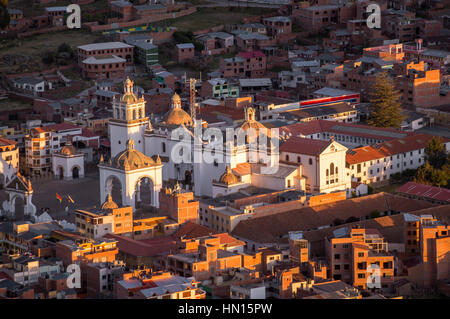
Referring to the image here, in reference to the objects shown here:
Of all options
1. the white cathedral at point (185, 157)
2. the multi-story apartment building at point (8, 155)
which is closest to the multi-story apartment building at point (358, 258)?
the white cathedral at point (185, 157)

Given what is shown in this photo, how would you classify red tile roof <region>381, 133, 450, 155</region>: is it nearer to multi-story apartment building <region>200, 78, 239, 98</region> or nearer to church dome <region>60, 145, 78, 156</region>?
church dome <region>60, 145, 78, 156</region>

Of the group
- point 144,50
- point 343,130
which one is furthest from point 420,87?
point 144,50

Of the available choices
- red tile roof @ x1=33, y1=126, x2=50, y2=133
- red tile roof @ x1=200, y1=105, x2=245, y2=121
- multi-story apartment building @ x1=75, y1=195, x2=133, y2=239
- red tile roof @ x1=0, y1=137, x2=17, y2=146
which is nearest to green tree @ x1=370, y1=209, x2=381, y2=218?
multi-story apartment building @ x1=75, y1=195, x2=133, y2=239

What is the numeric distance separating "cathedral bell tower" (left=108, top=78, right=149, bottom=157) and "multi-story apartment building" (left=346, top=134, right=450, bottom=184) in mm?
9786

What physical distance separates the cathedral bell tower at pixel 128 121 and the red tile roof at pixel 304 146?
7.28m

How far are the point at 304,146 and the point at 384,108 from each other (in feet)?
42.1

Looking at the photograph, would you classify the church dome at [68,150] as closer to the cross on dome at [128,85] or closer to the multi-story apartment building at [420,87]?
the cross on dome at [128,85]

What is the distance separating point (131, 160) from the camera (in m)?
66.9

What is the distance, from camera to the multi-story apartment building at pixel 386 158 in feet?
233

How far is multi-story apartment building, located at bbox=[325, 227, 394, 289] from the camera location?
5650 cm

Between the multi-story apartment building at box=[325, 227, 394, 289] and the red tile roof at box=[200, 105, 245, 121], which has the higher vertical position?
the red tile roof at box=[200, 105, 245, 121]

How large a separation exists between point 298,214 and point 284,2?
46.6m

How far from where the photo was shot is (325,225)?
6328 cm

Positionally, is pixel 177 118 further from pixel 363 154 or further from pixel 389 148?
pixel 389 148
